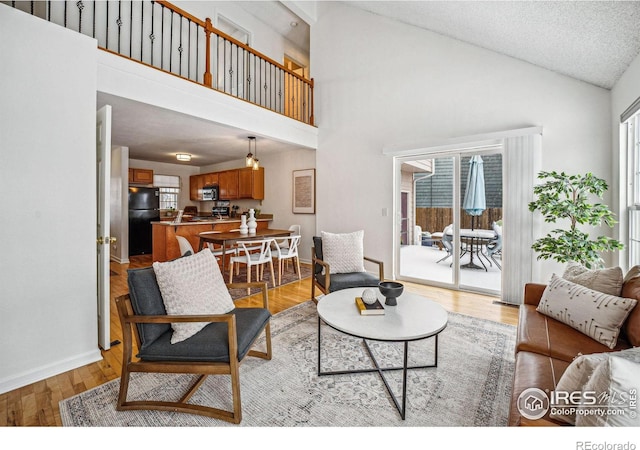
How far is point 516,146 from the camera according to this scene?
11.3ft

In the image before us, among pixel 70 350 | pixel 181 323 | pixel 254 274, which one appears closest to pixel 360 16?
pixel 254 274

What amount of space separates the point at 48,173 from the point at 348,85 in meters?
4.40

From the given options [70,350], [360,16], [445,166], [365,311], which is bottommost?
[70,350]

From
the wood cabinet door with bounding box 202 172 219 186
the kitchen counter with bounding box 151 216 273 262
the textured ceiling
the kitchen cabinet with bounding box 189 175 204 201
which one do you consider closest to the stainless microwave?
the wood cabinet door with bounding box 202 172 219 186

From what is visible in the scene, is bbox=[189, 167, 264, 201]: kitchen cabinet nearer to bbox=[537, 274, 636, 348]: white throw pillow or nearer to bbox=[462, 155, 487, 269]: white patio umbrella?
bbox=[462, 155, 487, 269]: white patio umbrella

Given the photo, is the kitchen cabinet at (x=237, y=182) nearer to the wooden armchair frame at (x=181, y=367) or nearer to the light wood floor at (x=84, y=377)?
the light wood floor at (x=84, y=377)

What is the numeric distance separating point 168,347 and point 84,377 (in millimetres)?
952

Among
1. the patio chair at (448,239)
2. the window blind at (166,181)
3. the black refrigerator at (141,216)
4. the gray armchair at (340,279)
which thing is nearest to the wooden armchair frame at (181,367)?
the gray armchair at (340,279)

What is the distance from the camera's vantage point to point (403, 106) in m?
4.44

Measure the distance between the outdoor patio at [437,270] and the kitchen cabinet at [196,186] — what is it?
5708 mm

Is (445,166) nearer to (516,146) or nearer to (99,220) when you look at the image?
(516,146)

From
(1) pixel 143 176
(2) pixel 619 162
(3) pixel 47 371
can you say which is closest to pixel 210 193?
(1) pixel 143 176

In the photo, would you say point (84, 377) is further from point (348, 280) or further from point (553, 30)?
point (553, 30)

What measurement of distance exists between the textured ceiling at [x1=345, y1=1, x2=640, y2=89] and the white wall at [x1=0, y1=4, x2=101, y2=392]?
11.7 ft
